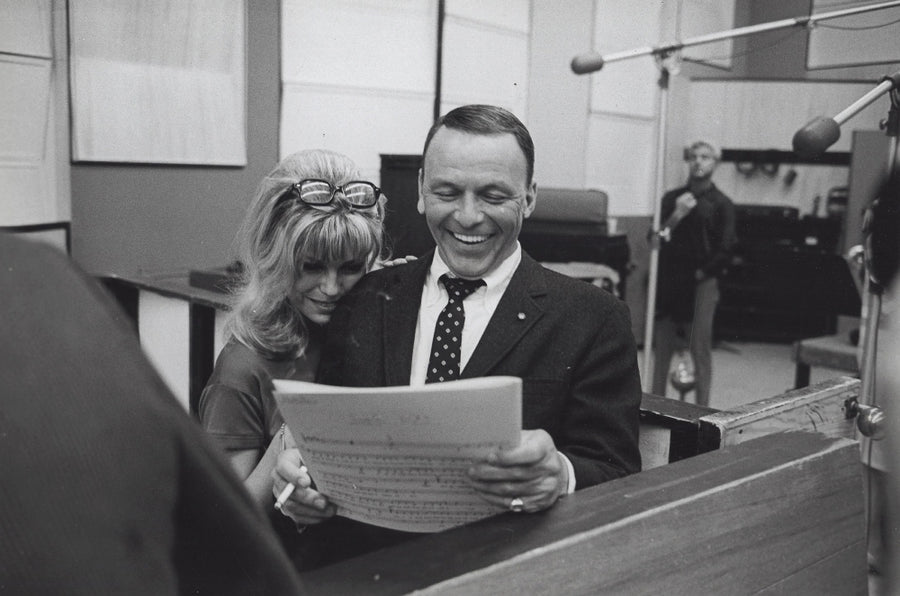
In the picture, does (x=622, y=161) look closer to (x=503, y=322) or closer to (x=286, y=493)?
(x=503, y=322)

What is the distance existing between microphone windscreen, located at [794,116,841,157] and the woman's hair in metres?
0.86

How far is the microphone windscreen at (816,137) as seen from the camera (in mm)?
1672

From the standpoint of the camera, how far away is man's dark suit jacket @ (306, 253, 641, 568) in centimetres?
127

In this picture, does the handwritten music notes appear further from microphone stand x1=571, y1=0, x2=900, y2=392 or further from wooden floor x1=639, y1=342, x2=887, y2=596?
wooden floor x1=639, y1=342, x2=887, y2=596

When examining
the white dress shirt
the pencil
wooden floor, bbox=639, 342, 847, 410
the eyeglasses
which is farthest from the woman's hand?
wooden floor, bbox=639, 342, 847, 410

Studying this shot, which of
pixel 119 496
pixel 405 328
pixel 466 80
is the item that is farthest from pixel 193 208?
pixel 119 496

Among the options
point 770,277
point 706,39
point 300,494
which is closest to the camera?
point 300,494

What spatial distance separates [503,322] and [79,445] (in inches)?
37.3

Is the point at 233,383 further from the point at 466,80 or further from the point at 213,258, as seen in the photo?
the point at 466,80

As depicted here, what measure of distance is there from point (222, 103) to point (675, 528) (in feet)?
9.62

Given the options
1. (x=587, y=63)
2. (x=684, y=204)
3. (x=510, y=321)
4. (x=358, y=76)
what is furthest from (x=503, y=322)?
(x=684, y=204)

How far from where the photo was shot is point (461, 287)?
54.6 inches

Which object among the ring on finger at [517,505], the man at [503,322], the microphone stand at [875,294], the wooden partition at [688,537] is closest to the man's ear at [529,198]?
the man at [503,322]

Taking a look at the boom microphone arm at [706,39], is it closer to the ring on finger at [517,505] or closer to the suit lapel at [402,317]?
the suit lapel at [402,317]
